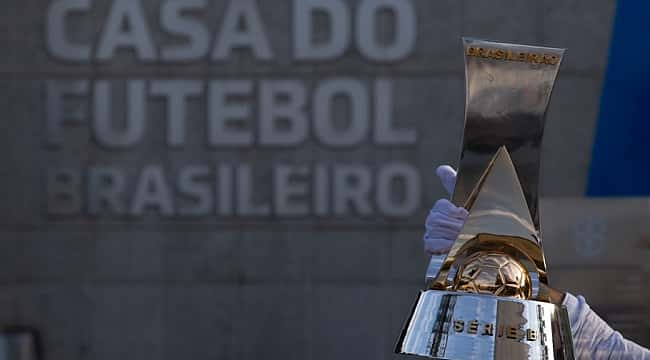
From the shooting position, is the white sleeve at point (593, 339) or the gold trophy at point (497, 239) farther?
the white sleeve at point (593, 339)

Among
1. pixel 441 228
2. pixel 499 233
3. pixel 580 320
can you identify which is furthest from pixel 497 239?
pixel 580 320

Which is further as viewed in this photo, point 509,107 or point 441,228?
point 441,228

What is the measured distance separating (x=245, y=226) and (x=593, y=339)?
435cm

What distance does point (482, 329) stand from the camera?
1180 millimetres

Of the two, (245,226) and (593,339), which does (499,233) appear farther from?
(245,226)

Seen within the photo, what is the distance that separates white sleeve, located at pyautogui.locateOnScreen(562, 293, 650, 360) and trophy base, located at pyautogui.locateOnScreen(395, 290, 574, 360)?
0.66m

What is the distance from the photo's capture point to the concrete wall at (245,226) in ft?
19.9

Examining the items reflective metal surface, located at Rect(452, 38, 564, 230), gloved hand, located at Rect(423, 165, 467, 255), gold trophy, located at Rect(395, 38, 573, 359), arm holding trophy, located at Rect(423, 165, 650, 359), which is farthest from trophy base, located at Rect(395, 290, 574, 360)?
arm holding trophy, located at Rect(423, 165, 650, 359)

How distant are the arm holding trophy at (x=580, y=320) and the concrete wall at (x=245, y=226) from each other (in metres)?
4.13

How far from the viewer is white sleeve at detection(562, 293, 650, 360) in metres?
1.86

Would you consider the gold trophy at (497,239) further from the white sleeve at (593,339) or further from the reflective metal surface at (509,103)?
the white sleeve at (593,339)

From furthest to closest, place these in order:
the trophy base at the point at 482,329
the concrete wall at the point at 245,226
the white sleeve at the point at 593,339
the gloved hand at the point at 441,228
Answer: the concrete wall at the point at 245,226 < the white sleeve at the point at 593,339 < the gloved hand at the point at 441,228 < the trophy base at the point at 482,329

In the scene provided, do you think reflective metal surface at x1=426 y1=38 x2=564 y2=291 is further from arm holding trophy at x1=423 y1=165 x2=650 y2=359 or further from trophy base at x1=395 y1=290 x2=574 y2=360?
arm holding trophy at x1=423 y1=165 x2=650 y2=359

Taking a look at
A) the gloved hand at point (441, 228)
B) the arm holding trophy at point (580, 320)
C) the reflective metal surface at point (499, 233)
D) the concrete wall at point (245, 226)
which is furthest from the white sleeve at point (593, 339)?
the concrete wall at point (245, 226)
